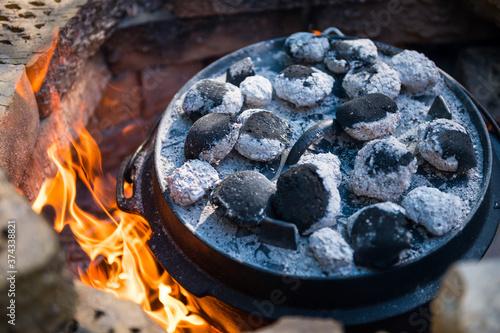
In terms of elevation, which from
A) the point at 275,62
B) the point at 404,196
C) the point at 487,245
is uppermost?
the point at 275,62

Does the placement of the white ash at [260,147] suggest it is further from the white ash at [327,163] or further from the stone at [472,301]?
the stone at [472,301]

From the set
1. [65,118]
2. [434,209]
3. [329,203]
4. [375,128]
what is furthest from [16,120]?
[434,209]

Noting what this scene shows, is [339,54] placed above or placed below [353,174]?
above

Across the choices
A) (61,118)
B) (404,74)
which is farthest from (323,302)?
(61,118)

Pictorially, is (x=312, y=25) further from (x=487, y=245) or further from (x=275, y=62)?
(x=487, y=245)

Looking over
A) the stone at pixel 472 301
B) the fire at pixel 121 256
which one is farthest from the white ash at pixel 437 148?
the fire at pixel 121 256
